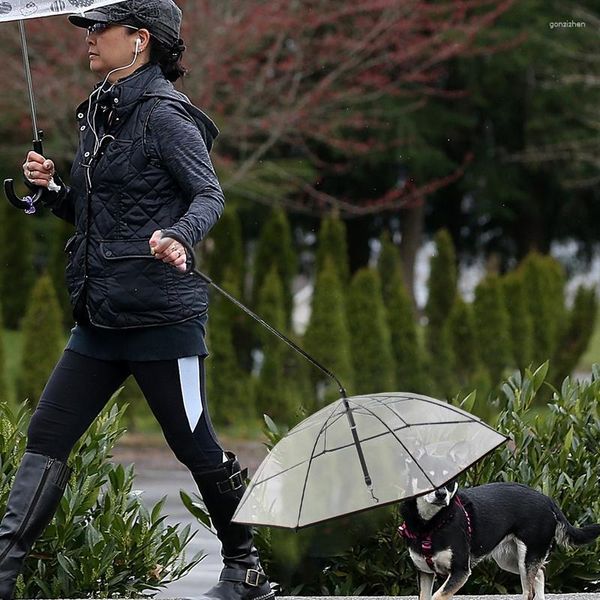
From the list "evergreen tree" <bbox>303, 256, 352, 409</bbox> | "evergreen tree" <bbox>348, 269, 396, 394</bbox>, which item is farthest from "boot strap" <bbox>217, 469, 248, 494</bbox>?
"evergreen tree" <bbox>348, 269, 396, 394</bbox>

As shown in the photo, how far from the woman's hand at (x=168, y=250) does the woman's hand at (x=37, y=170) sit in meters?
0.69

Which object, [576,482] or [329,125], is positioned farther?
[329,125]

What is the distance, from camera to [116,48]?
4.60m

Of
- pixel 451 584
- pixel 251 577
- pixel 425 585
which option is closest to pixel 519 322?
pixel 251 577

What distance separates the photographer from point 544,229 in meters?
33.7

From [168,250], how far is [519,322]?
16.3 m

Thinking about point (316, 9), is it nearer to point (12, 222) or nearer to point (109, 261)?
point (12, 222)

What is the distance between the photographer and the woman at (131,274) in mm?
4484

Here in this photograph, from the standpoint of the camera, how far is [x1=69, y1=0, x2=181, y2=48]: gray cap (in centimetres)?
452

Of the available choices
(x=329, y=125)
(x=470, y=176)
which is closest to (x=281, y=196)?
(x=329, y=125)

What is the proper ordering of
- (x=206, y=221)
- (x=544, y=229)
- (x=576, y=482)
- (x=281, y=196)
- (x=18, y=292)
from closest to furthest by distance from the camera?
(x=206, y=221) < (x=576, y=482) < (x=281, y=196) < (x=18, y=292) < (x=544, y=229)

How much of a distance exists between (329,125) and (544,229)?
16733mm

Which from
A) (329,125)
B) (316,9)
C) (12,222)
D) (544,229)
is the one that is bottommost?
(544,229)

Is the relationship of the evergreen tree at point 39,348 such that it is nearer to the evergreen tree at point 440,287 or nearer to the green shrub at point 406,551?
the evergreen tree at point 440,287
